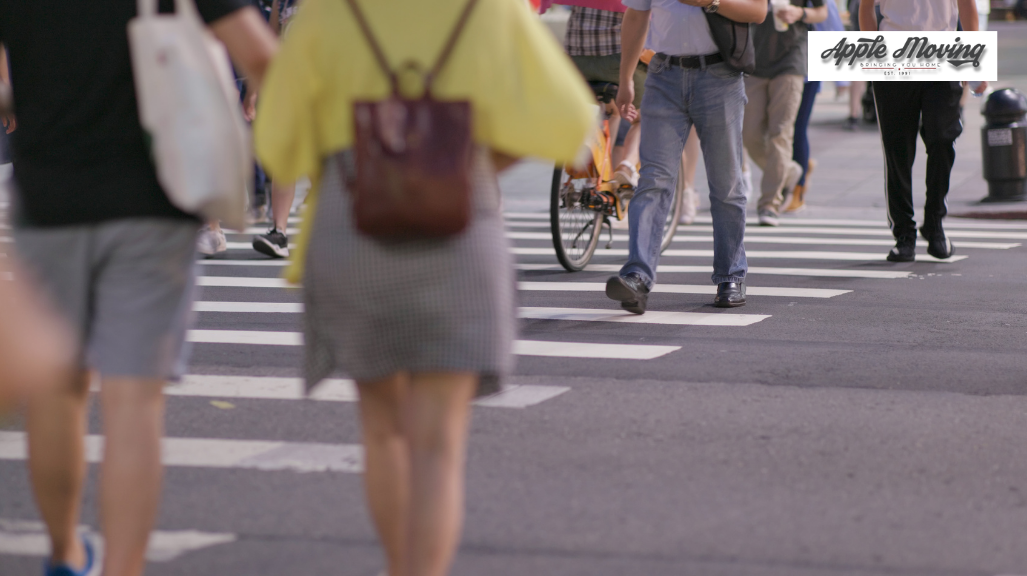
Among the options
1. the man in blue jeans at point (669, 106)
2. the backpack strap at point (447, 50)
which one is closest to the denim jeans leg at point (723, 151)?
the man in blue jeans at point (669, 106)

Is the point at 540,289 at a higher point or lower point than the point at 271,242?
lower

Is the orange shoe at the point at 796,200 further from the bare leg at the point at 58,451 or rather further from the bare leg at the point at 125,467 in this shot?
the bare leg at the point at 125,467

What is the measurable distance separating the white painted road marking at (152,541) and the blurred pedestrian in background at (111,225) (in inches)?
28.5

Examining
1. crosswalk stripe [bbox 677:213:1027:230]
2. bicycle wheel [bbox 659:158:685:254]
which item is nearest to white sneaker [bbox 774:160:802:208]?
crosswalk stripe [bbox 677:213:1027:230]

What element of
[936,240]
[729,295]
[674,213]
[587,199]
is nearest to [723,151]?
[729,295]

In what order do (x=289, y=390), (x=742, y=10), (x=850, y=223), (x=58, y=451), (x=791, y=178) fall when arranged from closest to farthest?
(x=58, y=451)
(x=289, y=390)
(x=742, y=10)
(x=850, y=223)
(x=791, y=178)

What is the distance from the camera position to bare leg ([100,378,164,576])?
10.5ft

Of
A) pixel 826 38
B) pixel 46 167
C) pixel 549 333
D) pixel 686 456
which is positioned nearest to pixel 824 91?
pixel 826 38

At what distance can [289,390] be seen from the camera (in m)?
5.99

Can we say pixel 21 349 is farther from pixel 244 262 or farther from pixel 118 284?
pixel 244 262

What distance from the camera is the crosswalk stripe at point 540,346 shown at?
668 centimetres

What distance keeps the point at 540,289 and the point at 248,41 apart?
5.58 m

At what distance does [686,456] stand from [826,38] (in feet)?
31.1

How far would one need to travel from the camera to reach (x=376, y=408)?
10.5 ft
